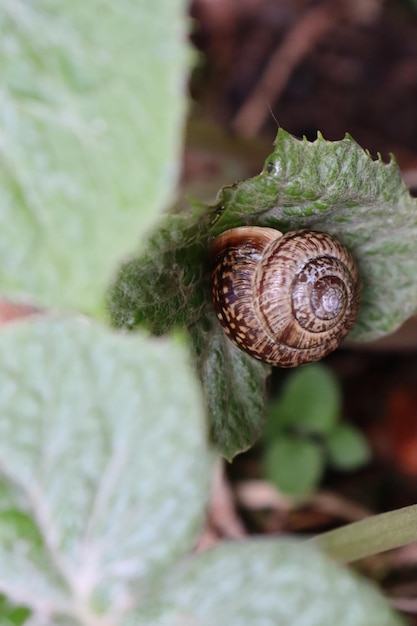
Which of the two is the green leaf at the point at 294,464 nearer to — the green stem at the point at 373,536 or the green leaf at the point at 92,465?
the green stem at the point at 373,536

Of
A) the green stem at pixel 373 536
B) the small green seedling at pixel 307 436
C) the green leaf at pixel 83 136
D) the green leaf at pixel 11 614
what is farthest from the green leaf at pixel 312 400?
the green leaf at pixel 83 136

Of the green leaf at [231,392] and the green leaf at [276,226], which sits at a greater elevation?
the green leaf at [276,226]

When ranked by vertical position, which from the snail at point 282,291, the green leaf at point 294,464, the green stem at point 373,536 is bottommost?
the green leaf at point 294,464

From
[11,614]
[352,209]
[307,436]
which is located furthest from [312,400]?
[11,614]

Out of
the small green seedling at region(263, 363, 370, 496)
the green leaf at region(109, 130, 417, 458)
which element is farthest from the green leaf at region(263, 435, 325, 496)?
the green leaf at region(109, 130, 417, 458)

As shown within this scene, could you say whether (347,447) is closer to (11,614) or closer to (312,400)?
(312,400)

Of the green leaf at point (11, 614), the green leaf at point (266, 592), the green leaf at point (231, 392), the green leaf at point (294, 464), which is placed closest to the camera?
the green leaf at point (266, 592)

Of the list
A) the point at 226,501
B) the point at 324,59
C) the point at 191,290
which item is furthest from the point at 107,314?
the point at 324,59
